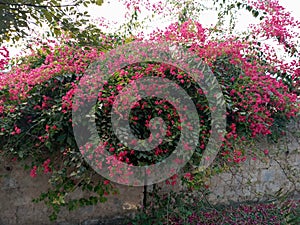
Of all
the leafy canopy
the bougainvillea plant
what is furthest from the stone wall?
the leafy canopy

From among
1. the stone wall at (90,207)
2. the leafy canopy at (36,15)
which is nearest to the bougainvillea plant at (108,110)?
the stone wall at (90,207)

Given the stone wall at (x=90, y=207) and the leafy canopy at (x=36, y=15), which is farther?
the stone wall at (x=90, y=207)

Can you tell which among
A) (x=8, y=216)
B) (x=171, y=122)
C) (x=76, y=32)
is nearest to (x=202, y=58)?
(x=171, y=122)

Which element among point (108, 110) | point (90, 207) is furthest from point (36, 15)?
point (90, 207)

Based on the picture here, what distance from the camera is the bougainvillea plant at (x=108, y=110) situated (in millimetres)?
3006

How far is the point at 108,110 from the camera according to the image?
3.03 meters

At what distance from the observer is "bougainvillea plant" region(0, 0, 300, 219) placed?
3006 millimetres

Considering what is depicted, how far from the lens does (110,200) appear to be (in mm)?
3670

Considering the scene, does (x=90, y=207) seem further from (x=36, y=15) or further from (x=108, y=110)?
(x=36, y=15)

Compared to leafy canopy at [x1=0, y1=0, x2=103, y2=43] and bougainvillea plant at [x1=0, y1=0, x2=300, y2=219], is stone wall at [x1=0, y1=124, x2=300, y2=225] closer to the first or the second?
bougainvillea plant at [x1=0, y1=0, x2=300, y2=219]

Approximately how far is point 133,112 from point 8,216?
63.0 inches

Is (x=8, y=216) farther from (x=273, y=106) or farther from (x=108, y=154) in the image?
(x=273, y=106)

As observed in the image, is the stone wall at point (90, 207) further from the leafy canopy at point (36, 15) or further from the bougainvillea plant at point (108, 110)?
the leafy canopy at point (36, 15)

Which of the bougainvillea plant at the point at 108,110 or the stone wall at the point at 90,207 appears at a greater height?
the bougainvillea plant at the point at 108,110
